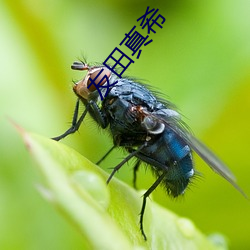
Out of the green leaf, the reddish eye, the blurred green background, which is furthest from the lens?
the blurred green background

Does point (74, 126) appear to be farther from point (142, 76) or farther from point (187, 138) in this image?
point (142, 76)

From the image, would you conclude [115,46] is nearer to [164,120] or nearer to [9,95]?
[9,95]

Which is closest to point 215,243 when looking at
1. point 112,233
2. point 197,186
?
point 197,186

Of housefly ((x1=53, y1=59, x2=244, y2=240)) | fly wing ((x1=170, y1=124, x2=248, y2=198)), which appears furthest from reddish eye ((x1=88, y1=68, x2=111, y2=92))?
fly wing ((x1=170, y1=124, x2=248, y2=198))

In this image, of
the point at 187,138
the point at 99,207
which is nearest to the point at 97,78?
the point at 187,138

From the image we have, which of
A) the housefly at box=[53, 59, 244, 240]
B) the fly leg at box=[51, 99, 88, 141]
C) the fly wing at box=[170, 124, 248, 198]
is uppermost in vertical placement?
the fly wing at box=[170, 124, 248, 198]

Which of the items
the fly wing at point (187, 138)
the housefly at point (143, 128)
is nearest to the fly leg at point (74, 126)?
the housefly at point (143, 128)

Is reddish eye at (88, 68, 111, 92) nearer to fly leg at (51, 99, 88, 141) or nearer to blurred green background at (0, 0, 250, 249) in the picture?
fly leg at (51, 99, 88, 141)
